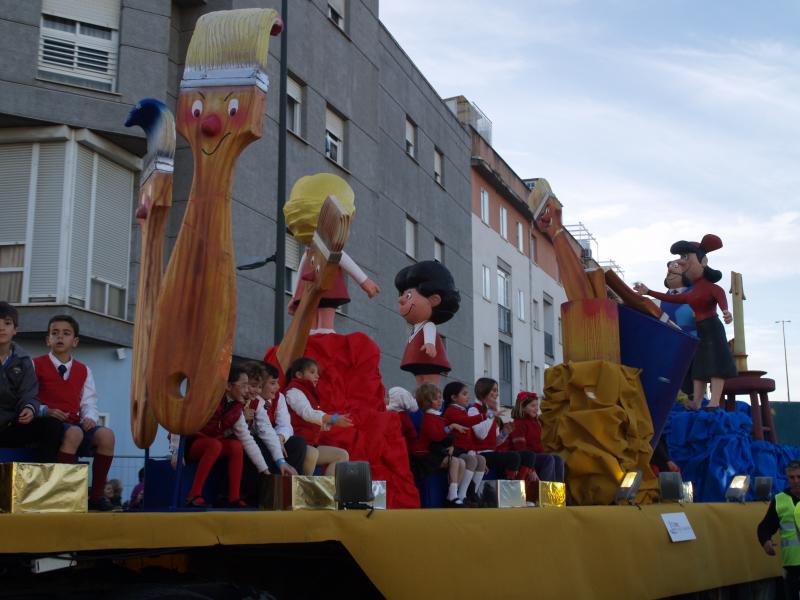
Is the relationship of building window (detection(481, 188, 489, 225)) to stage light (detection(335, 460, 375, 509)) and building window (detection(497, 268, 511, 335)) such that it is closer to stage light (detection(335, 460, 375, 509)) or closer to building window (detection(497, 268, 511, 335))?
building window (detection(497, 268, 511, 335))

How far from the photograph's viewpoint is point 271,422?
16.8ft

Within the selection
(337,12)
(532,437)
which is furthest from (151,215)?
(337,12)

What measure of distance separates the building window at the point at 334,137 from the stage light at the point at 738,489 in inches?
525

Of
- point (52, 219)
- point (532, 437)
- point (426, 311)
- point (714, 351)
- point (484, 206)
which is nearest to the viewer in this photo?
point (426, 311)

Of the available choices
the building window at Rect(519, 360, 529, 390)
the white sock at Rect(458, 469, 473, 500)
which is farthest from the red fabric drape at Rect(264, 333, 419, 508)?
the building window at Rect(519, 360, 529, 390)

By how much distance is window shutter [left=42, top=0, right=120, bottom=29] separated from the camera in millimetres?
15664

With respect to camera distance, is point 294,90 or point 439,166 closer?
point 294,90

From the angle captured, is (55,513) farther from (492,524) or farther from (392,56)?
(392,56)

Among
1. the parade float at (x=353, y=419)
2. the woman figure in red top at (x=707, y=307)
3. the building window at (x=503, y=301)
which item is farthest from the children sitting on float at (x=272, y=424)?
the building window at (x=503, y=301)

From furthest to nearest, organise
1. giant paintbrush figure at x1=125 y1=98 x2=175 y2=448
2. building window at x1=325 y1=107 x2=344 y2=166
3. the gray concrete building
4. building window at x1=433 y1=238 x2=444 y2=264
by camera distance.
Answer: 1. building window at x1=433 y1=238 x2=444 y2=264
2. building window at x1=325 y1=107 x2=344 y2=166
3. the gray concrete building
4. giant paintbrush figure at x1=125 y1=98 x2=175 y2=448

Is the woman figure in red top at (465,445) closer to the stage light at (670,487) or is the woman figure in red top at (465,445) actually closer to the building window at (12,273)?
the stage light at (670,487)

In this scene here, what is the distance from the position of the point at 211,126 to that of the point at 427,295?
3301 mm

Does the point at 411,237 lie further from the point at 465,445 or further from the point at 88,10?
the point at 465,445

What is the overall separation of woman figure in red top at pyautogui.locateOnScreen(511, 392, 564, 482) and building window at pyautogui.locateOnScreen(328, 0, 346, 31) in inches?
603
